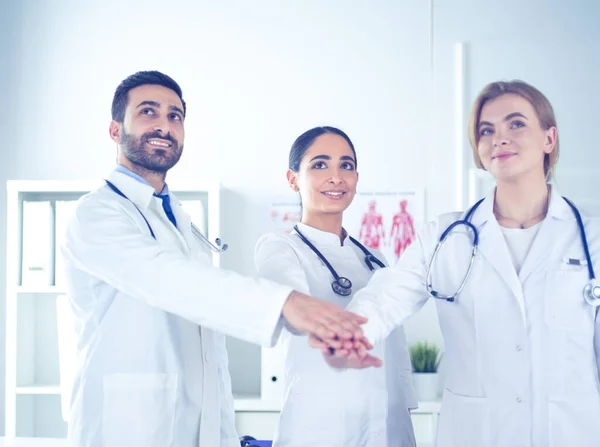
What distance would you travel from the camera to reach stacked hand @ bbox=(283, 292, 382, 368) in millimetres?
1426

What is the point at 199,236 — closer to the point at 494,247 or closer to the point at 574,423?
the point at 494,247

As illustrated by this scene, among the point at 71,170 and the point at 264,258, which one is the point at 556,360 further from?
the point at 71,170

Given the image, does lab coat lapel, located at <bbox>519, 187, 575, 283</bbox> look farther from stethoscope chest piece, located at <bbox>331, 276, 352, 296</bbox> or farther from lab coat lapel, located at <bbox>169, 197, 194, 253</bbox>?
lab coat lapel, located at <bbox>169, 197, 194, 253</bbox>

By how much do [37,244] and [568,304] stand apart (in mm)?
2475

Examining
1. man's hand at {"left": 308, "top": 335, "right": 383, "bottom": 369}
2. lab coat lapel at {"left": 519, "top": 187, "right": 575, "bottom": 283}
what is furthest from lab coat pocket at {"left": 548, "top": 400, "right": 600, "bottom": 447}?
man's hand at {"left": 308, "top": 335, "right": 383, "bottom": 369}

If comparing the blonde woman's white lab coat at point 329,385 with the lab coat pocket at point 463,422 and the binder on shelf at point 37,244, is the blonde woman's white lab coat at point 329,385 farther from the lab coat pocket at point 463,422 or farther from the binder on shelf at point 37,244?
the binder on shelf at point 37,244

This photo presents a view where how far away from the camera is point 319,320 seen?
1432 mm

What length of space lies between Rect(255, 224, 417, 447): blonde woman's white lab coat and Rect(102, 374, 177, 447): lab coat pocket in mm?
319

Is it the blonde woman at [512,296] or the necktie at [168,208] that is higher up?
the necktie at [168,208]

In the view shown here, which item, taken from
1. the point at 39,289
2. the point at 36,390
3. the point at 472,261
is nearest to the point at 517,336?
the point at 472,261

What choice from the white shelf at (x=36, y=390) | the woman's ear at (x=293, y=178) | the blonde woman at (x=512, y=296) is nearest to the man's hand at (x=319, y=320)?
the blonde woman at (x=512, y=296)

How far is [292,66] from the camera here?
362cm

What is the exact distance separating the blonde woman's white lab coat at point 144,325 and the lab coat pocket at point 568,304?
1.98 feet

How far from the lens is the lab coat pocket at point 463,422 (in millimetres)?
1531
